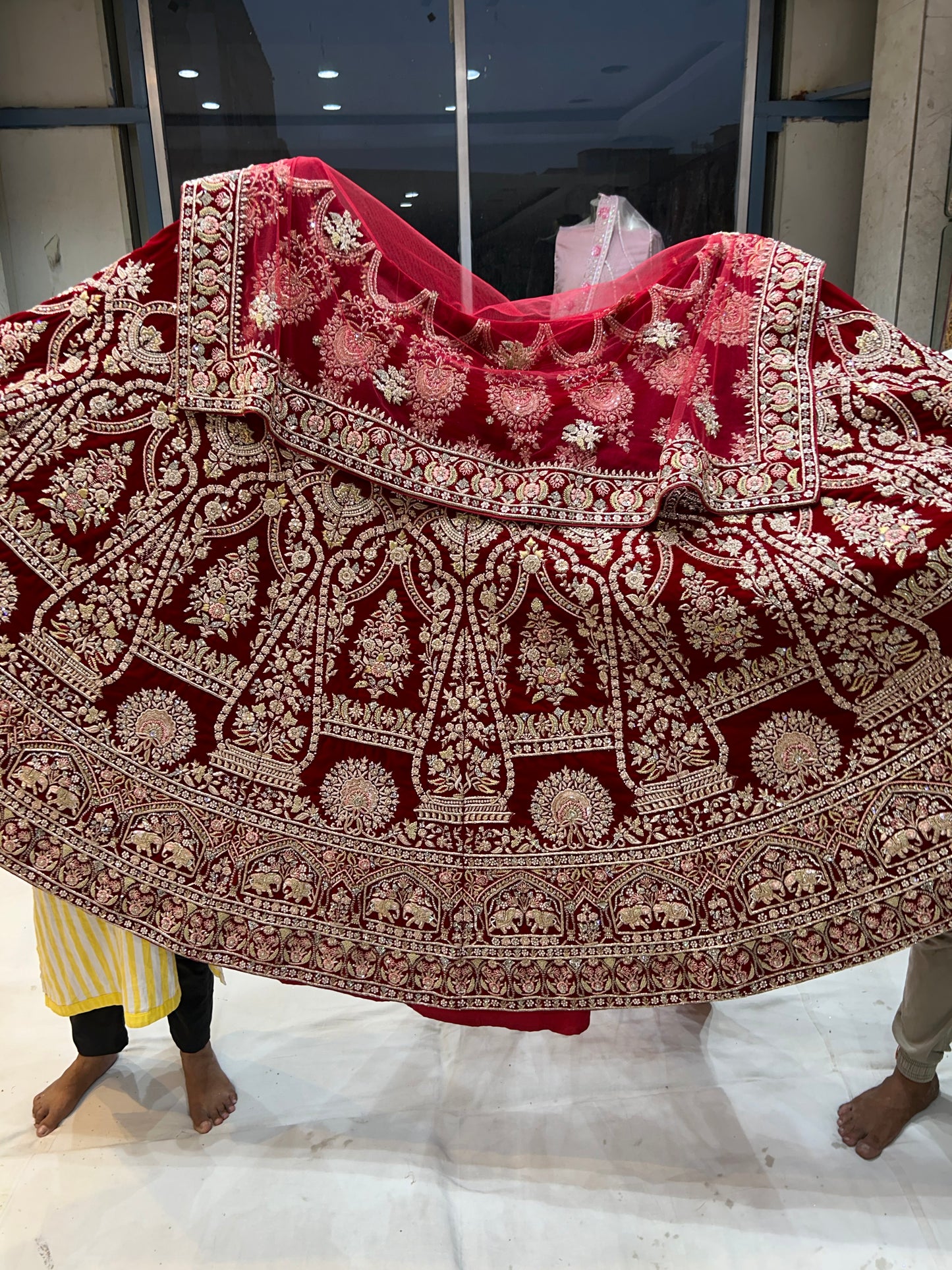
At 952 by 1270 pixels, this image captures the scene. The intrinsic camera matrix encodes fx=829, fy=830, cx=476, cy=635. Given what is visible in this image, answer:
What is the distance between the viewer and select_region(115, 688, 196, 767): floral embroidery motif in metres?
1.12

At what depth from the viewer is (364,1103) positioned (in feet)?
4.98

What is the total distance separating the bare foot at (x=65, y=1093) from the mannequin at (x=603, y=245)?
2130 mm

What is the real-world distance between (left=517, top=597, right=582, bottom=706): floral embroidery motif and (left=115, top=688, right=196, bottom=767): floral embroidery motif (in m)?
0.46

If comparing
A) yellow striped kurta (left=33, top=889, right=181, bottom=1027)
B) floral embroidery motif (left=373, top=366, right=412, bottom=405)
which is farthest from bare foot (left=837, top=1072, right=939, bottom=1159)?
floral embroidery motif (left=373, top=366, right=412, bottom=405)

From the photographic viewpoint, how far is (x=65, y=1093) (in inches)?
58.4

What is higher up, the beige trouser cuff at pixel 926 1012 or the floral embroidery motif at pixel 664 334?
the floral embroidery motif at pixel 664 334

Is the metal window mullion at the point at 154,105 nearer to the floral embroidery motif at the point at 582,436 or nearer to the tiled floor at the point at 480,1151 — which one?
the floral embroidery motif at the point at 582,436

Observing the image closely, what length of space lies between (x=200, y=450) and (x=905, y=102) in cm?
288

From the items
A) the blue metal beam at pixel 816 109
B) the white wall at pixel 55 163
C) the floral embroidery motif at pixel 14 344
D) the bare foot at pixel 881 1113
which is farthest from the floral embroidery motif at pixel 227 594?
the blue metal beam at pixel 816 109

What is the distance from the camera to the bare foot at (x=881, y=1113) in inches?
55.1

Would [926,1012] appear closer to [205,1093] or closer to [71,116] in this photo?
[205,1093]

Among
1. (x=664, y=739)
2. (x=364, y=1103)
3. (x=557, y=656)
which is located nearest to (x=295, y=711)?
(x=557, y=656)

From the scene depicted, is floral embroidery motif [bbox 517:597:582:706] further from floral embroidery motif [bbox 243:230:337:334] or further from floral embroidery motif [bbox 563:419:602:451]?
floral embroidery motif [bbox 243:230:337:334]

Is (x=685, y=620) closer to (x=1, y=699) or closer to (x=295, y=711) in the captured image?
(x=295, y=711)
